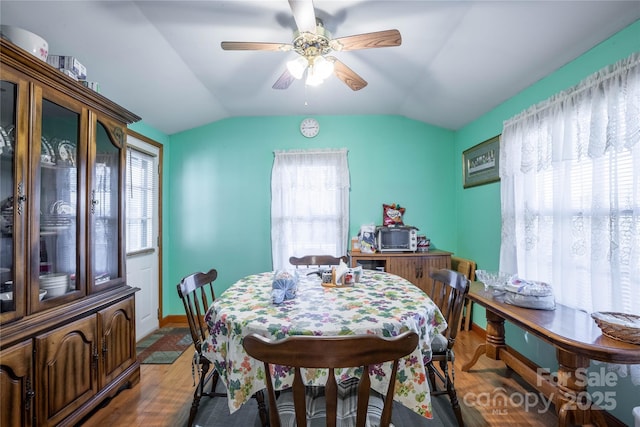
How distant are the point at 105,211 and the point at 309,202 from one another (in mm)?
1969

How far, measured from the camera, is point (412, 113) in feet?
10.6

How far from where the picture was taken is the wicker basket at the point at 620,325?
49.1 inches

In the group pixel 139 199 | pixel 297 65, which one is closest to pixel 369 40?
pixel 297 65

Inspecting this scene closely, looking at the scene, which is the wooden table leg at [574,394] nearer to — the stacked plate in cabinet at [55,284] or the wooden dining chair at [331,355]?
the wooden dining chair at [331,355]

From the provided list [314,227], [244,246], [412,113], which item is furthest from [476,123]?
[244,246]

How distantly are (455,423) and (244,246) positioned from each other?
258 cm

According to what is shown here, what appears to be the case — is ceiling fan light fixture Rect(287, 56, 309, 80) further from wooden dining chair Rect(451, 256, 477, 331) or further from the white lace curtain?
wooden dining chair Rect(451, 256, 477, 331)

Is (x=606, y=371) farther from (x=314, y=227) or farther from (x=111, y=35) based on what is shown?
(x=111, y=35)

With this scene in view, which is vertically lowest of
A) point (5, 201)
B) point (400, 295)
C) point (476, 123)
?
point (400, 295)

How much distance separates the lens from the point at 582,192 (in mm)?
1731

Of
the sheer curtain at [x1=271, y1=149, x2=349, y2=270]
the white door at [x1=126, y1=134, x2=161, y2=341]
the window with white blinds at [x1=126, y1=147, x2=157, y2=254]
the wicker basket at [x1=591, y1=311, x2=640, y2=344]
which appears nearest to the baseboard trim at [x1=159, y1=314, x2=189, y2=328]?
the white door at [x1=126, y1=134, x2=161, y2=341]

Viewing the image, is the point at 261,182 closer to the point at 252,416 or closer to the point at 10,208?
the point at 10,208

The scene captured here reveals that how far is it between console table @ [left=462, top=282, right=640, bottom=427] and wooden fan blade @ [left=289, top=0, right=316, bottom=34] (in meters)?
1.98

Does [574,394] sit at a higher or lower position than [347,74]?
lower
